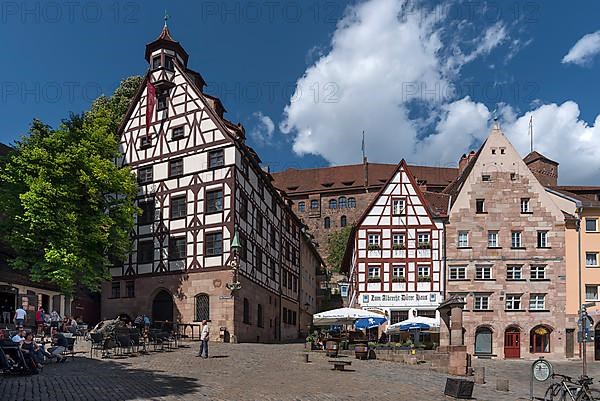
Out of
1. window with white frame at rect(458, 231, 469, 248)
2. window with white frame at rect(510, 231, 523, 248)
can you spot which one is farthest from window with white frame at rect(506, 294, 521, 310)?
window with white frame at rect(458, 231, 469, 248)

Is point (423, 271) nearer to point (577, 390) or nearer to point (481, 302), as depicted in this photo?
point (481, 302)

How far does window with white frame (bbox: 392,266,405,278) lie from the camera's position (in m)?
51.3

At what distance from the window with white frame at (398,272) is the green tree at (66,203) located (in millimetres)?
20520

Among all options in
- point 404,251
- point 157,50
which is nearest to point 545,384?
point 404,251

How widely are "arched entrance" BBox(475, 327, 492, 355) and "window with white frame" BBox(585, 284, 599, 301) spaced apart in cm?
710

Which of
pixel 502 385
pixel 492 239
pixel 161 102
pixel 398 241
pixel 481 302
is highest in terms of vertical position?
pixel 161 102

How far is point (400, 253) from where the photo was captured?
51.6 m

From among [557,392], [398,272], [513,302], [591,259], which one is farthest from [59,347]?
[591,259]

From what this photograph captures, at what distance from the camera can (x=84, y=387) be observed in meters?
17.9

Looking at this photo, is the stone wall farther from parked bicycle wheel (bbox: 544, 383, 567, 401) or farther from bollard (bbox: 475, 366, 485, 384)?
parked bicycle wheel (bbox: 544, 383, 567, 401)

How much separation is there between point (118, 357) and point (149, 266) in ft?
52.1

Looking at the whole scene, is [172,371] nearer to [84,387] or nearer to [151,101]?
[84,387]

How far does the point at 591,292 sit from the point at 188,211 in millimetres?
27726

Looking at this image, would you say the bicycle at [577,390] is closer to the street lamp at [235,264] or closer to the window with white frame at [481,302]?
the street lamp at [235,264]
